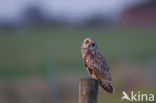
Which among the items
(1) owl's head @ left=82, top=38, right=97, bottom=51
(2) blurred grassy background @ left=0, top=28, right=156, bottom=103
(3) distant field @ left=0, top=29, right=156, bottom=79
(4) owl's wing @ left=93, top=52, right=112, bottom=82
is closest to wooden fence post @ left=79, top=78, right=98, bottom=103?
(4) owl's wing @ left=93, top=52, right=112, bottom=82

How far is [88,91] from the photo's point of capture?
916cm

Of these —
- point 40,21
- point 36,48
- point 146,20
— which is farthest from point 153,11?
point 36,48

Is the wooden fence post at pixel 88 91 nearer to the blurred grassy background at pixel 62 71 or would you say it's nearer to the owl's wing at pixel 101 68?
the owl's wing at pixel 101 68

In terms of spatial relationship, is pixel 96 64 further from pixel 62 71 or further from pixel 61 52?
pixel 61 52

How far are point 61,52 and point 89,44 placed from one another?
80.3ft

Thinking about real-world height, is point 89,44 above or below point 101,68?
above

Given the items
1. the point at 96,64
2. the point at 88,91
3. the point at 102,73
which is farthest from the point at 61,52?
the point at 88,91

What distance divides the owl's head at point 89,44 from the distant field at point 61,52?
35.4 ft

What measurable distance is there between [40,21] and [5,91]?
1855 inches

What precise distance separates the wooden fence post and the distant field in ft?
37.6

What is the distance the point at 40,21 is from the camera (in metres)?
65.9

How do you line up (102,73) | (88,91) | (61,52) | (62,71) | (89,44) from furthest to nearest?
(61,52) → (62,71) → (89,44) → (102,73) → (88,91)

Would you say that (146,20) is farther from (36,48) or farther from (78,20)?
(36,48)

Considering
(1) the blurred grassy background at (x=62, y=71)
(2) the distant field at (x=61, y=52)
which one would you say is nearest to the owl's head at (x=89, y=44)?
(1) the blurred grassy background at (x=62, y=71)
